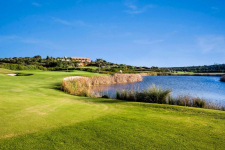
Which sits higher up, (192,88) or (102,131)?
(102,131)

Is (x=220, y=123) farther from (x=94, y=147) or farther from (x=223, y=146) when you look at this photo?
(x=94, y=147)

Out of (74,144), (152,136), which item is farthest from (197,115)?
(74,144)

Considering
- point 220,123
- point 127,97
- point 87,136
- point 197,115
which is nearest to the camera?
point 87,136

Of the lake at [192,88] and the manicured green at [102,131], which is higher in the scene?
the manicured green at [102,131]

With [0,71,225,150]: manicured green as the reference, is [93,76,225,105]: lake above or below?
below

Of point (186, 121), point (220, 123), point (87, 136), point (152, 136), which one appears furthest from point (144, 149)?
point (220, 123)

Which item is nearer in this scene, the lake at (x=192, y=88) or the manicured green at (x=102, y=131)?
the manicured green at (x=102, y=131)

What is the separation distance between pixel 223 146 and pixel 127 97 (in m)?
7.50

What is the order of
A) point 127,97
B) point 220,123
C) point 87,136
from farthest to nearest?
point 127,97
point 220,123
point 87,136

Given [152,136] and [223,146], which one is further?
[152,136]

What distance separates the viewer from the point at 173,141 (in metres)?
3.54

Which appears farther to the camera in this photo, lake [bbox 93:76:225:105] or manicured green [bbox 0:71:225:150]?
lake [bbox 93:76:225:105]

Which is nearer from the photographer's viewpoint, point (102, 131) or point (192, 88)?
point (102, 131)

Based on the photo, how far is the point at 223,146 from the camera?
3391mm
